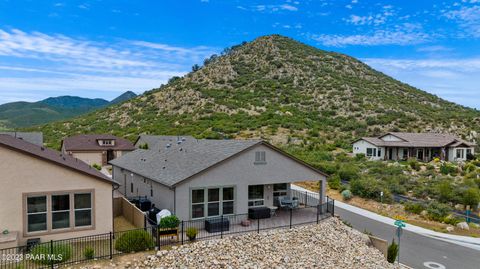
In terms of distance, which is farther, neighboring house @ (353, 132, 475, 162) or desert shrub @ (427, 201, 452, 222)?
neighboring house @ (353, 132, 475, 162)

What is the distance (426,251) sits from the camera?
21.0 meters

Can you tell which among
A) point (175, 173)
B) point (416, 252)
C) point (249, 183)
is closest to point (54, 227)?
point (175, 173)

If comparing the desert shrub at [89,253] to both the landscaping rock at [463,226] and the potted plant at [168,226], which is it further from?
the landscaping rock at [463,226]

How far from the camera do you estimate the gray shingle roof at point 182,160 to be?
62.1ft

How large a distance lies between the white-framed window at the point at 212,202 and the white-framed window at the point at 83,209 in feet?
16.4

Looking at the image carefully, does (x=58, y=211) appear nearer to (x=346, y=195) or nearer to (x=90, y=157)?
(x=346, y=195)

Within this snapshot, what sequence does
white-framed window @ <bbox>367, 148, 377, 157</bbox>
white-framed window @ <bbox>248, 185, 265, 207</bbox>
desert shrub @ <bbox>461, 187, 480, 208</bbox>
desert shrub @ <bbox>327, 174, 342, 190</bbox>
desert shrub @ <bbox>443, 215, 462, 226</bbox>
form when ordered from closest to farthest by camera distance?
white-framed window @ <bbox>248, 185, 265, 207</bbox> < desert shrub @ <bbox>443, 215, 462, 226</bbox> < desert shrub @ <bbox>461, 187, 480, 208</bbox> < desert shrub @ <bbox>327, 174, 342, 190</bbox> < white-framed window @ <bbox>367, 148, 377, 157</bbox>

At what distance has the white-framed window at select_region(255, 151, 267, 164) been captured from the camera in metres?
20.1

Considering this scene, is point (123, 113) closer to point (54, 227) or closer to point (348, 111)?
point (348, 111)

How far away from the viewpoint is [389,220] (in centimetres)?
2700

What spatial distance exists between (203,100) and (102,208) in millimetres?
66375

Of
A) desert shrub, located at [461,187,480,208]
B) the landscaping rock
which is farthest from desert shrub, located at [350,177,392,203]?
the landscaping rock

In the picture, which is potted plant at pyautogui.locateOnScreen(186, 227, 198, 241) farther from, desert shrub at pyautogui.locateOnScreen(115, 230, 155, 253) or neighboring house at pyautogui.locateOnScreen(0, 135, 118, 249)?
neighboring house at pyautogui.locateOnScreen(0, 135, 118, 249)

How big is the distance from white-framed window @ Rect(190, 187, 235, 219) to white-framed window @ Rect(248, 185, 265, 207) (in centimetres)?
188
